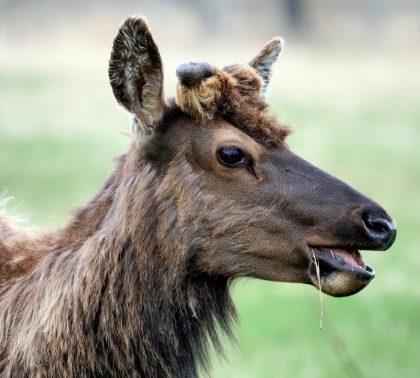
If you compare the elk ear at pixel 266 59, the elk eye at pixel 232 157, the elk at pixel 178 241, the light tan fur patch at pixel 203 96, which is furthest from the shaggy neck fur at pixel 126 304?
the elk ear at pixel 266 59

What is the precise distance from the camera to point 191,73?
5.98 m

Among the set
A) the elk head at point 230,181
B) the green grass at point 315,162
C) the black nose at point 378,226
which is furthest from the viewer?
the green grass at point 315,162

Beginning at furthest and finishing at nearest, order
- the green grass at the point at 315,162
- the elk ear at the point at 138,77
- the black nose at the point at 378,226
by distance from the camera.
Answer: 1. the green grass at the point at 315,162
2. the elk ear at the point at 138,77
3. the black nose at the point at 378,226

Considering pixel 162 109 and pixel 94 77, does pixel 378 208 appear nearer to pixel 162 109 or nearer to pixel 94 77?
pixel 162 109

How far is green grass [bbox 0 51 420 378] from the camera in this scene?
1127 cm

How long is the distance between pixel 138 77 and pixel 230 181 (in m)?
0.74

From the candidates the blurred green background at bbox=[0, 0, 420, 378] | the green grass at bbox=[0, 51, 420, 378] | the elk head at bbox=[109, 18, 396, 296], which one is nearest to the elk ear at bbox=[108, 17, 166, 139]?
the elk head at bbox=[109, 18, 396, 296]

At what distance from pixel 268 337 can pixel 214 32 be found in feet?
106

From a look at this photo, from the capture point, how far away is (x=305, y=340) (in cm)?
1198

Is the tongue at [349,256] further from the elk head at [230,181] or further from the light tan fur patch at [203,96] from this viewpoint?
the light tan fur patch at [203,96]

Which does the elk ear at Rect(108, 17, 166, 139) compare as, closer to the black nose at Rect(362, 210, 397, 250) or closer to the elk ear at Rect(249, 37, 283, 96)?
the elk ear at Rect(249, 37, 283, 96)

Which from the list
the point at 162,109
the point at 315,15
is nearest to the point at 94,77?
the point at 162,109

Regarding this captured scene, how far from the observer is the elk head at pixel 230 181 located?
18.9 feet

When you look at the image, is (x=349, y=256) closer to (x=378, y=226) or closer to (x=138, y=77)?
(x=378, y=226)
